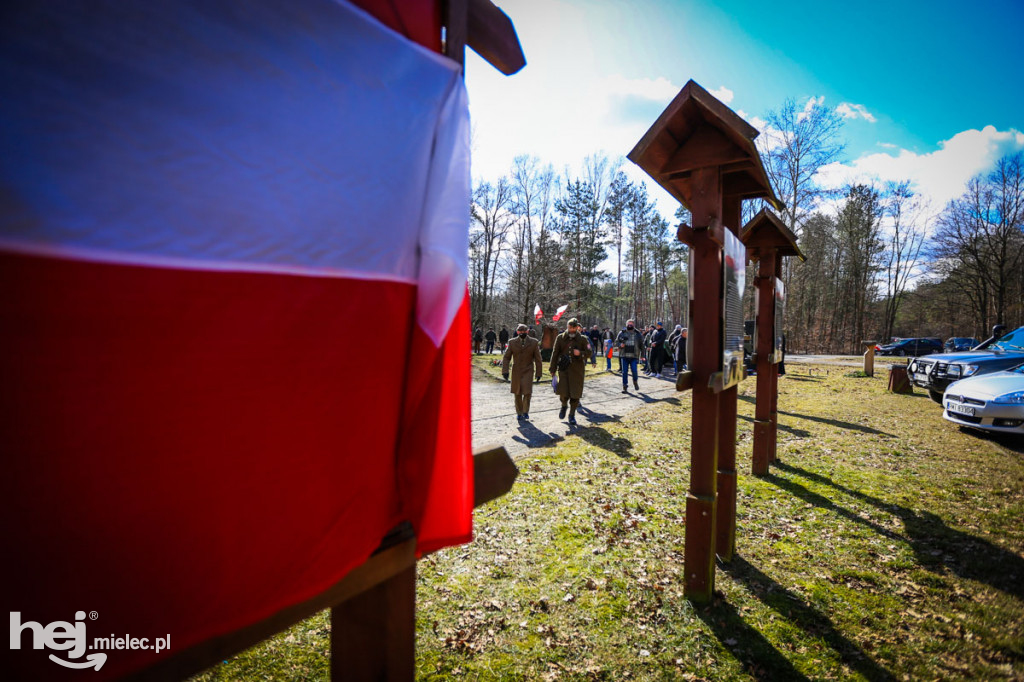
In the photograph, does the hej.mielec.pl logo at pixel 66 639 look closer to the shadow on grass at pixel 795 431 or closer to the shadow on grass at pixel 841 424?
the shadow on grass at pixel 795 431

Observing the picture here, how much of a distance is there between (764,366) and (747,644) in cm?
412

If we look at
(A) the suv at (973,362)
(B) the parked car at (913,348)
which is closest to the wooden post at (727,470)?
(A) the suv at (973,362)

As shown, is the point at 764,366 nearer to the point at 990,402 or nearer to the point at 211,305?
the point at 990,402

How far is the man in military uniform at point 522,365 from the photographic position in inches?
359

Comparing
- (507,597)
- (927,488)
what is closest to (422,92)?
(507,597)

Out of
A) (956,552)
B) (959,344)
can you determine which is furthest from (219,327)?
(959,344)

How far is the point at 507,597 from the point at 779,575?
2328mm

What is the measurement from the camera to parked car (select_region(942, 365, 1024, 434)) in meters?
7.07

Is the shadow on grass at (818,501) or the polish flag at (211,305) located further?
the shadow on grass at (818,501)

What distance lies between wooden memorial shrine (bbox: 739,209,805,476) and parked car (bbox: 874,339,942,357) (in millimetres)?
32164

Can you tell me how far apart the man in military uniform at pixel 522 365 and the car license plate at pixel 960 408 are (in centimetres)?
773

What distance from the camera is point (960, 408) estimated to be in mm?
7863

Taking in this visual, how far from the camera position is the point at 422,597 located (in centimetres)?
342

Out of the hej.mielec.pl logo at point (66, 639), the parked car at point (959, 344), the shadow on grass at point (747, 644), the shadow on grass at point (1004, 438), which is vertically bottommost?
the shadow on grass at point (747, 644)
